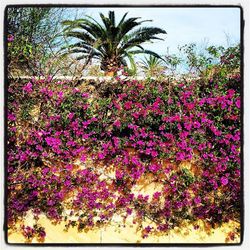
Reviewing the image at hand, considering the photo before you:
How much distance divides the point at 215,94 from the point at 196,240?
64.9 inches

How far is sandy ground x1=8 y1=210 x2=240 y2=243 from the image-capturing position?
15.0ft

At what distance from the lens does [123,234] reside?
15.0ft

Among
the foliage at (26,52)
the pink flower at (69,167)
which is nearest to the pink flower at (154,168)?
the pink flower at (69,167)

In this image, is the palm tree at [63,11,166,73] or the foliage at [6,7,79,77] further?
the palm tree at [63,11,166,73]

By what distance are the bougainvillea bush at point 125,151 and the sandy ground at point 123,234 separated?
0.07 metres

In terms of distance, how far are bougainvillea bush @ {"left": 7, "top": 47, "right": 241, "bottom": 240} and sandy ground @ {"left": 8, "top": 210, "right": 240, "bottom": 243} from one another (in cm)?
7

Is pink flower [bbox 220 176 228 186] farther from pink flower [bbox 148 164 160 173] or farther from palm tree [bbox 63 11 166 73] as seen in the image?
palm tree [bbox 63 11 166 73]

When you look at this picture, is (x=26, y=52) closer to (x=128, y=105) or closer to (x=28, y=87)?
(x=28, y=87)

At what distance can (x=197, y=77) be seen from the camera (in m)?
4.68

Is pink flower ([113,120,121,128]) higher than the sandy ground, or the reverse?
pink flower ([113,120,121,128])

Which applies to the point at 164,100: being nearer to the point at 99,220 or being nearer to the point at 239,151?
the point at 239,151

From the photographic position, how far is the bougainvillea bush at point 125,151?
4.56 m

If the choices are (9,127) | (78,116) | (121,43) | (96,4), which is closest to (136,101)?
(78,116)

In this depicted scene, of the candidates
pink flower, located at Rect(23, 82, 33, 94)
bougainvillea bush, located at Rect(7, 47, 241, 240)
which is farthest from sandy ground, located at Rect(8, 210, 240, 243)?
pink flower, located at Rect(23, 82, 33, 94)
